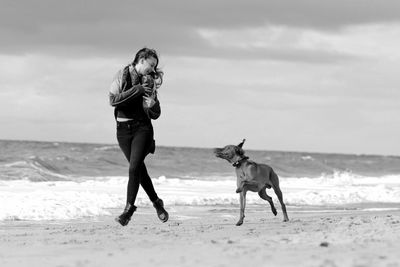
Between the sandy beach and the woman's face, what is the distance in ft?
5.78

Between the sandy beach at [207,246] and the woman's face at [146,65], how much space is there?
1.76m

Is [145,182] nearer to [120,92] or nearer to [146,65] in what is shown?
[120,92]

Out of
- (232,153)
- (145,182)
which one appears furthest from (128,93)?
(232,153)

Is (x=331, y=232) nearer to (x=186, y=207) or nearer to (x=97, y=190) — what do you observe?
(x=186, y=207)

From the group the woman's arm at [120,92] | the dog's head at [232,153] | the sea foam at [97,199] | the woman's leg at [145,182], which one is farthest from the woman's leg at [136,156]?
the sea foam at [97,199]

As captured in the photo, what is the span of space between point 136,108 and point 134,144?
1.33ft

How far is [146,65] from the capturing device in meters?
8.41

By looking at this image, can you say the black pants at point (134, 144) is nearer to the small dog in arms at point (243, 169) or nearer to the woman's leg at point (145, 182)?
the woman's leg at point (145, 182)

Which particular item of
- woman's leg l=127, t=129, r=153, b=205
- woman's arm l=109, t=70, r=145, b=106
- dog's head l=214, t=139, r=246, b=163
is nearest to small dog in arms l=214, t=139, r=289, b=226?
dog's head l=214, t=139, r=246, b=163

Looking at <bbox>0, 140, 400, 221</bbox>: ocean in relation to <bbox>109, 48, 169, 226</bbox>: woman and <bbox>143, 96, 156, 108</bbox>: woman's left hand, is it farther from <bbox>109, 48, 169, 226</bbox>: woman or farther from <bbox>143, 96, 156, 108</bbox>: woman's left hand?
<bbox>143, 96, 156, 108</bbox>: woman's left hand

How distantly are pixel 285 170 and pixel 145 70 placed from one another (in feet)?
93.4

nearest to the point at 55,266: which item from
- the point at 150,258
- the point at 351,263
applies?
the point at 150,258

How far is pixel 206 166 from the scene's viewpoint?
34.7 meters

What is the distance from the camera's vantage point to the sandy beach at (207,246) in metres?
5.46
